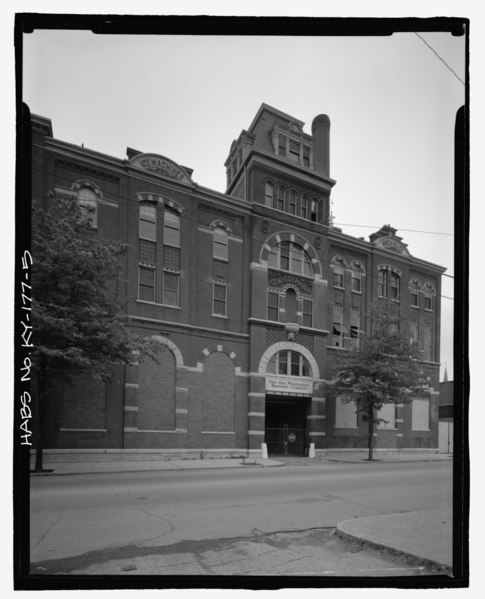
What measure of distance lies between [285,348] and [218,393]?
432 cm

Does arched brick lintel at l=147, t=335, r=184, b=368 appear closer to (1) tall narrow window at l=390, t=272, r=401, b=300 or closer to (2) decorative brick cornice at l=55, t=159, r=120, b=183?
(2) decorative brick cornice at l=55, t=159, r=120, b=183

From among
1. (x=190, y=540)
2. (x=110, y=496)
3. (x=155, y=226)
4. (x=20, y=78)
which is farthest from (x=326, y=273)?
(x=20, y=78)

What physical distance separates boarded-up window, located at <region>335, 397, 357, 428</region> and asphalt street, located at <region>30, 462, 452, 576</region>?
913 cm

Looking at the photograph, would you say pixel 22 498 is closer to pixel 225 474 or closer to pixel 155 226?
pixel 225 474

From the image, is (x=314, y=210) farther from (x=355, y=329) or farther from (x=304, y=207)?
(x=355, y=329)

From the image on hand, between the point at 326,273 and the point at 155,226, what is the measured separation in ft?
27.1

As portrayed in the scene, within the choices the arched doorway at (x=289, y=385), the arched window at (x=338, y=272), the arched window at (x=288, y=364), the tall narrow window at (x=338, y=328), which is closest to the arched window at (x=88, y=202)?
the arched window at (x=338, y=272)

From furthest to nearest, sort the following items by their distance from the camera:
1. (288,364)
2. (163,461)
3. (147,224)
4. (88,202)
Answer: (288,364), (163,461), (147,224), (88,202)

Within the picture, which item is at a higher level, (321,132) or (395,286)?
(321,132)

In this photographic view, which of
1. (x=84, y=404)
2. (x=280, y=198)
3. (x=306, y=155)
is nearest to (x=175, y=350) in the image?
(x=84, y=404)

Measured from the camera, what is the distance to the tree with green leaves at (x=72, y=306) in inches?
539

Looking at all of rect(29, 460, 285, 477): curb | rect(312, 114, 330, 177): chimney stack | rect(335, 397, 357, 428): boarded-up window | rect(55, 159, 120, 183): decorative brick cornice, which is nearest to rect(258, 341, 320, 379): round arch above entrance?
rect(335, 397, 357, 428): boarded-up window

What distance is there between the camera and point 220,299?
2300cm

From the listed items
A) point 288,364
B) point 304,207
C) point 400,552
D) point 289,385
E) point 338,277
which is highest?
point 304,207
